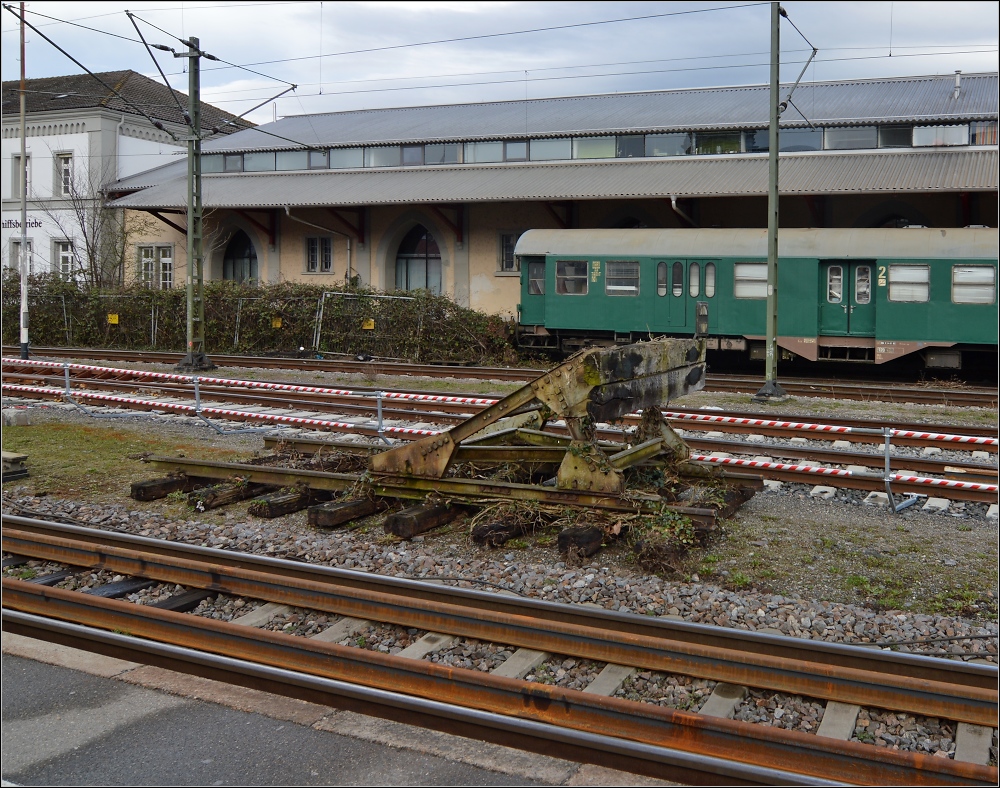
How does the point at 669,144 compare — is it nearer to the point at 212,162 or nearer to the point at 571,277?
the point at 571,277

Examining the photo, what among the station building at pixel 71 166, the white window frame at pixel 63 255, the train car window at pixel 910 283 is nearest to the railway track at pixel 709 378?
the train car window at pixel 910 283

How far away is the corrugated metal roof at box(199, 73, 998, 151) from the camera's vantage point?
28.4m

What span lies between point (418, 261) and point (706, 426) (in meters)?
22.9

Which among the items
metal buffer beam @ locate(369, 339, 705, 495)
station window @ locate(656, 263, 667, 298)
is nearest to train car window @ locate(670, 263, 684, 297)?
station window @ locate(656, 263, 667, 298)

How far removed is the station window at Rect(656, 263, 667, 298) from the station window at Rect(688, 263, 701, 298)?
61cm

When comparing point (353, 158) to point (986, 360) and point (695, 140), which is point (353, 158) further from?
point (986, 360)

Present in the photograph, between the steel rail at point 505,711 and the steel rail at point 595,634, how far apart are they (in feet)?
2.57

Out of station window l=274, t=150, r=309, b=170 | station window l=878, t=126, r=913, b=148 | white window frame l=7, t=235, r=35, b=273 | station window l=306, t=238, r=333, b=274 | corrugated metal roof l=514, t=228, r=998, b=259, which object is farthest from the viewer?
white window frame l=7, t=235, r=35, b=273

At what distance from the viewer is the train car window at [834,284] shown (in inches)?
852

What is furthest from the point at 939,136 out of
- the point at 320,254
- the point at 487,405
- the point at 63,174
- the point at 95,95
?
the point at 63,174

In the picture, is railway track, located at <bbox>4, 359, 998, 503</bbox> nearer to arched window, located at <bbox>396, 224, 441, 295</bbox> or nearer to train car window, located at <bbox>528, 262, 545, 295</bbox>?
train car window, located at <bbox>528, 262, 545, 295</bbox>

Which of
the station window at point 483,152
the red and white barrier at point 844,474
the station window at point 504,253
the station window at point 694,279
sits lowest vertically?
the red and white barrier at point 844,474

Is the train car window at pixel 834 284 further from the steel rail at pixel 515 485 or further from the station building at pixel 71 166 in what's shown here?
the station building at pixel 71 166

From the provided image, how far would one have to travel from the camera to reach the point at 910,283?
20781 mm
